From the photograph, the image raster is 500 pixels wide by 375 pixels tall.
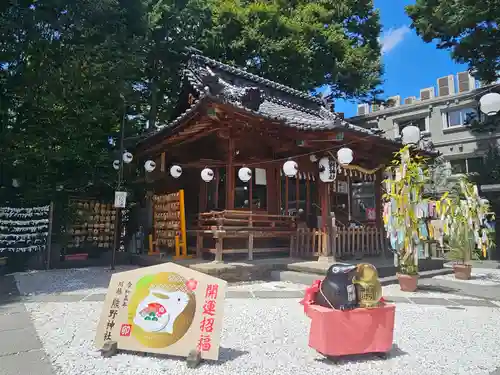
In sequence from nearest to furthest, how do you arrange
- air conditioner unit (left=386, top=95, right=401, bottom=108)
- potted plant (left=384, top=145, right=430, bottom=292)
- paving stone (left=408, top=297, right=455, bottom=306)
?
1. paving stone (left=408, top=297, right=455, bottom=306)
2. potted plant (left=384, top=145, right=430, bottom=292)
3. air conditioner unit (left=386, top=95, right=401, bottom=108)

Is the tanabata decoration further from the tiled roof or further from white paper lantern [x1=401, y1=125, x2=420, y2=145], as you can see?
white paper lantern [x1=401, y1=125, x2=420, y2=145]

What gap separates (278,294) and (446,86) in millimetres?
23855

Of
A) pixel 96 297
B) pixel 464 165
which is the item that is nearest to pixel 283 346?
pixel 96 297

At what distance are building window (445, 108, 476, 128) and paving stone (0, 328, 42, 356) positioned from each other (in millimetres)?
24522

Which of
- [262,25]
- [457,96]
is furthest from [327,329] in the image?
[457,96]

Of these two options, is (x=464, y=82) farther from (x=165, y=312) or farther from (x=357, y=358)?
(x=165, y=312)

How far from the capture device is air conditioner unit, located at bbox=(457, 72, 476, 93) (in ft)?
79.6

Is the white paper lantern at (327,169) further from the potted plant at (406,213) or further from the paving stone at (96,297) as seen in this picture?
the paving stone at (96,297)

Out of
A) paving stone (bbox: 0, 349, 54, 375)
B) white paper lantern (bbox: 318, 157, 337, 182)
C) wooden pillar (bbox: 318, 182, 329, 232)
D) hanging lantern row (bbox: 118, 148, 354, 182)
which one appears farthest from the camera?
A: white paper lantern (bbox: 318, 157, 337, 182)

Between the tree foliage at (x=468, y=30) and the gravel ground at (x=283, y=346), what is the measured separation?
44.7 ft

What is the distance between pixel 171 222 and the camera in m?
11.1

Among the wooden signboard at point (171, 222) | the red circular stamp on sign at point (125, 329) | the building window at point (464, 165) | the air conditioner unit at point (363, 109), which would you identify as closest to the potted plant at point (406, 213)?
the red circular stamp on sign at point (125, 329)

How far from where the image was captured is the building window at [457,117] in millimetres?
22406

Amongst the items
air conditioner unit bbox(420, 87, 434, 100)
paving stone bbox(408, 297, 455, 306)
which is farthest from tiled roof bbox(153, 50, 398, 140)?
air conditioner unit bbox(420, 87, 434, 100)
